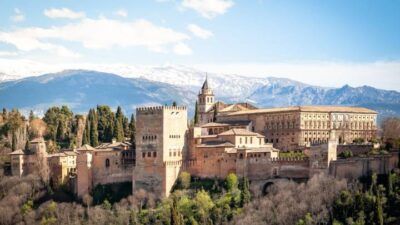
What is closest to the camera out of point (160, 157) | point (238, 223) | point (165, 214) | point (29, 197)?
point (238, 223)

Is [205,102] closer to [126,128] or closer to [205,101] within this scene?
[205,101]

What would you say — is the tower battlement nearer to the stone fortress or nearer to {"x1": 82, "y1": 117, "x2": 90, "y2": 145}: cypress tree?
the stone fortress

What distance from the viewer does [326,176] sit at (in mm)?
57094

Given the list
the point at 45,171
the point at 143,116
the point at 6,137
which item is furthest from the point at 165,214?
the point at 6,137

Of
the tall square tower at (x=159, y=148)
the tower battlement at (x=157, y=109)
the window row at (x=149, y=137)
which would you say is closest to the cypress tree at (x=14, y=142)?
the tower battlement at (x=157, y=109)

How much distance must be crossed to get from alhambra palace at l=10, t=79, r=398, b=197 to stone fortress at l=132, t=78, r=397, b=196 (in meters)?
0.07

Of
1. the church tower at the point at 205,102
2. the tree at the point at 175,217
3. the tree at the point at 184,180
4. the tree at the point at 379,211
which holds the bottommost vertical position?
the tree at the point at 175,217

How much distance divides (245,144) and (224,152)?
10.4 feet

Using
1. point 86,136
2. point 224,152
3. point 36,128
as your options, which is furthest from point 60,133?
point 224,152

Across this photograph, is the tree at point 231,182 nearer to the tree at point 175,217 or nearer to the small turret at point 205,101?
the tree at point 175,217

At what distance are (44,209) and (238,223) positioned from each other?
20.2m

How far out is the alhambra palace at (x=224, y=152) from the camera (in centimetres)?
5981

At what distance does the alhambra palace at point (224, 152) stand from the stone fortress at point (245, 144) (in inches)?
2.7

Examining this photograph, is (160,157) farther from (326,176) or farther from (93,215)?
(326,176)
